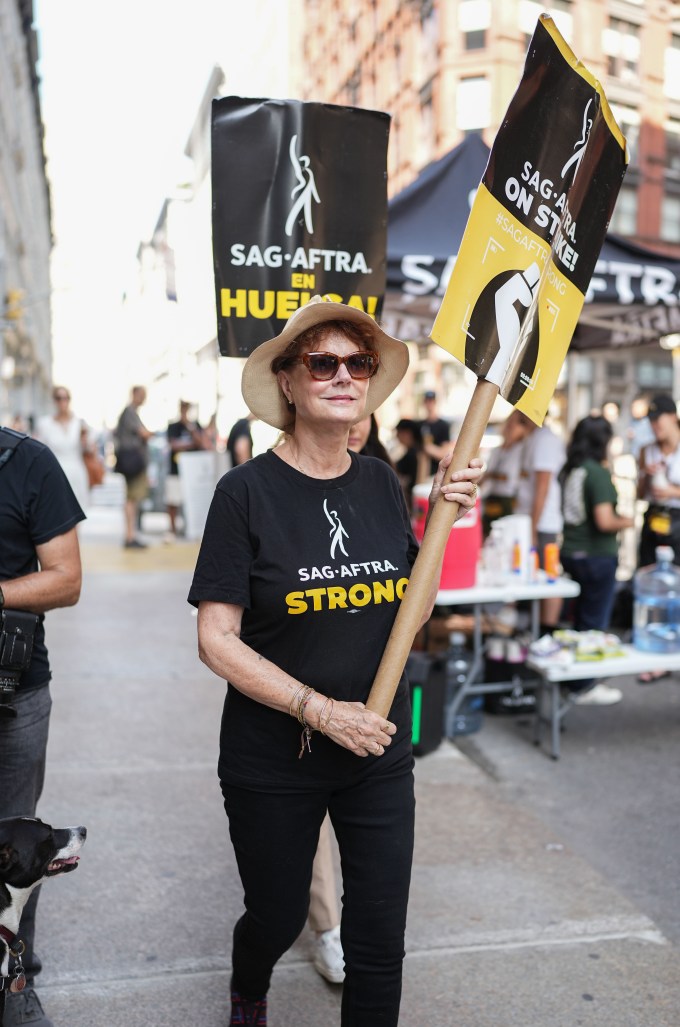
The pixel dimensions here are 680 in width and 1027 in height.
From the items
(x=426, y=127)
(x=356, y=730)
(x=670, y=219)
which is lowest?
(x=670, y=219)

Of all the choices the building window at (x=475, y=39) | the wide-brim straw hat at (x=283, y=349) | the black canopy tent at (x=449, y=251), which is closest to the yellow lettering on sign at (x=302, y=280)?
the wide-brim straw hat at (x=283, y=349)

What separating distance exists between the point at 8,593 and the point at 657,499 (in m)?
5.52

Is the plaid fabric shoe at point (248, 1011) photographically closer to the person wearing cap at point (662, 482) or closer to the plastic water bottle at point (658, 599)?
the plastic water bottle at point (658, 599)

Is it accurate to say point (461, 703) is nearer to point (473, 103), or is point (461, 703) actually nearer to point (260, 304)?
point (260, 304)

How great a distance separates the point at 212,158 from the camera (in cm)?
342

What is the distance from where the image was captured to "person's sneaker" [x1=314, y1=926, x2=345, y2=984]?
309cm

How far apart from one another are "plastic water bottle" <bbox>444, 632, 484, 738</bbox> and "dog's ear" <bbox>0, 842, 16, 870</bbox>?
11.7ft

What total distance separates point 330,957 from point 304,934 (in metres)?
0.36

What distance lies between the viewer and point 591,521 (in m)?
6.28

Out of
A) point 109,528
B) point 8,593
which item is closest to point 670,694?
point 8,593

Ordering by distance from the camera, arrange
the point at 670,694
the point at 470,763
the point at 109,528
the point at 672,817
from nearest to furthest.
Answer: the point at 672,817 < the point at 470,763 < the point at 670,694 < the point at 109,528

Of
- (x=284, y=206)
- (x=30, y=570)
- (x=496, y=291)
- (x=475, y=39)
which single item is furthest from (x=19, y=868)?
(x=475, y=39)

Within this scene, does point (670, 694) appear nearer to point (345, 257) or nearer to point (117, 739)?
point (117, 739)

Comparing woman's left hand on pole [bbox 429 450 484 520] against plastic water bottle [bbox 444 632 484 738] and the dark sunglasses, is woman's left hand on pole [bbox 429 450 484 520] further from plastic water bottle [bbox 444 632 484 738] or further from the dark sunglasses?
plastic water bottle [bbox 444 632 484 738]
